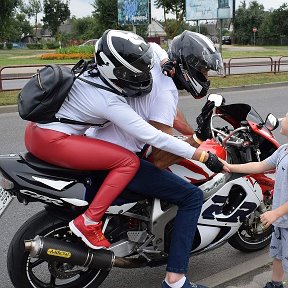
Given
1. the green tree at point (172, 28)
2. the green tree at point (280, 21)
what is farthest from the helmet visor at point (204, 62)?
the green tree at point (280, 21)

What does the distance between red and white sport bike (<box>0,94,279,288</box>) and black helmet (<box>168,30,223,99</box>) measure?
1.16 ft

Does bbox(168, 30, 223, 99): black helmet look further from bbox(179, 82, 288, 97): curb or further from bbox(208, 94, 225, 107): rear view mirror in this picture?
bbox(179, 82, 288, 97): curb

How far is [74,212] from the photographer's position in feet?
9.86

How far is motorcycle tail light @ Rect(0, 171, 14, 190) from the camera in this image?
2881 mm

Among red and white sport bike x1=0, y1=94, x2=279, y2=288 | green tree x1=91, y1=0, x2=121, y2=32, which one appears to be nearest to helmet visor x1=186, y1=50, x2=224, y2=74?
red and white sport bike x1=0, y1=94, x2=279, y2=288

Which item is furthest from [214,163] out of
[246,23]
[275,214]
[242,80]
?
[246,23]

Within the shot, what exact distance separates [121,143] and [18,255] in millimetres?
932

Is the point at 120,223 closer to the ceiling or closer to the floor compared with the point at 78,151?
closer to the floor

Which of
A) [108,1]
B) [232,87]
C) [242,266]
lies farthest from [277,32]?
[242,266]

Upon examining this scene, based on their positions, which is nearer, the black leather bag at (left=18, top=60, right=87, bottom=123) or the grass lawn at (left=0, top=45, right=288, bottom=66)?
the black leather bag at (left=18, top=60, right=87, bottom=123)

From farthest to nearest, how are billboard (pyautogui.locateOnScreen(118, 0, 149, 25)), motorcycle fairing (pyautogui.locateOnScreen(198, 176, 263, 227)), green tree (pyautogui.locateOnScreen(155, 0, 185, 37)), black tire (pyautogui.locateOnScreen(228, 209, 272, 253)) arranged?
green tree (pyautogui.locateOnScreen(155, 0, 185, 37)) → billboard (pyautogui.locateOnScreen(118, 0, 149, 25)) → black tire (pyautogui.locateOnScreen(228, 209, 272, 253)) → motorcycle fairing (pyautogui.locateOnScreen(198, 176, 263, 227))

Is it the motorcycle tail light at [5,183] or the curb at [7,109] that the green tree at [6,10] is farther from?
the motorcycle tail light at [5,183]

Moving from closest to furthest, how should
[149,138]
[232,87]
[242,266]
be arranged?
[149,138] → [242,266] → [232,87]

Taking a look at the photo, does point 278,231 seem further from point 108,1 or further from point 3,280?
point 108,1
